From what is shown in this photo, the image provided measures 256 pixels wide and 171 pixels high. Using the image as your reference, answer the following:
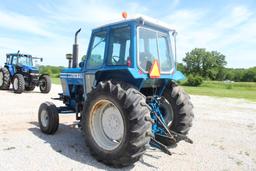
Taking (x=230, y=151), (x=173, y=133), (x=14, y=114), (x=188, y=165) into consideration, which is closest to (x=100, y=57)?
(x=173, y=133)

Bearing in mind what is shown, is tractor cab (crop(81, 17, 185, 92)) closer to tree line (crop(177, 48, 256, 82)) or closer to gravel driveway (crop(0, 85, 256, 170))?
gravel driveway (crop(0, 85, 256, 170))

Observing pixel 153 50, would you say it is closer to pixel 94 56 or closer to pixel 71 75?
pixel 94 56

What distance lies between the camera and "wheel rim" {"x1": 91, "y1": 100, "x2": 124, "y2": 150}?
4.18 meters

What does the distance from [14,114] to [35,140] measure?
10.9 ft

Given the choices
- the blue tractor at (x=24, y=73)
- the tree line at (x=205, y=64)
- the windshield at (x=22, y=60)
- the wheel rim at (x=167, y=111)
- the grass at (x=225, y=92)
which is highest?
the tree line at (x=205, y=64)

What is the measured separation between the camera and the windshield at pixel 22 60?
1531 cm

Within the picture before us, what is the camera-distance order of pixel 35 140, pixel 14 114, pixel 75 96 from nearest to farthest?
1. pixel 35 140
2. pixel 75 96
3. pixel 14 114

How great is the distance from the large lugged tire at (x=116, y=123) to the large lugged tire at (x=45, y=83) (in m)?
11.1

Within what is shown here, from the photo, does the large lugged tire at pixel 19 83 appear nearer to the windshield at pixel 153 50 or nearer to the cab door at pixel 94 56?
the cab door at pixel 94 56

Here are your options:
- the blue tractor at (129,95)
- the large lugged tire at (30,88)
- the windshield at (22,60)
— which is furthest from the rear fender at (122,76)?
the windshield at (22,60)

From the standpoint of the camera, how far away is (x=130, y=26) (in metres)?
4.15

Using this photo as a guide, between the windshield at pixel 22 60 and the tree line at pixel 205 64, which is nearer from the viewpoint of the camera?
the windshield at pixel 22 60

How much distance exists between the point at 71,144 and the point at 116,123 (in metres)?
1.20

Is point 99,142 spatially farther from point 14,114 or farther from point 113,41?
point 14,114
